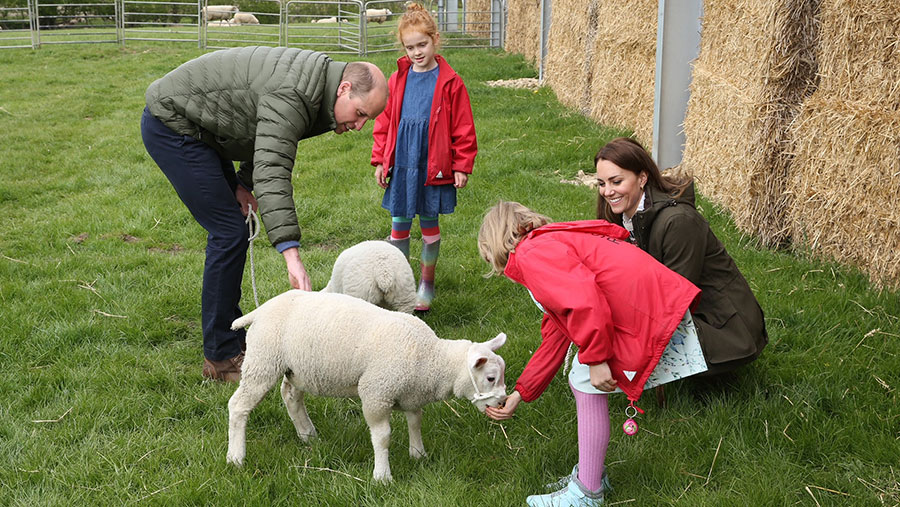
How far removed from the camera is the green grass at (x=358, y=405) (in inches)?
136

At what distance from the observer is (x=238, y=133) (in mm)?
4258

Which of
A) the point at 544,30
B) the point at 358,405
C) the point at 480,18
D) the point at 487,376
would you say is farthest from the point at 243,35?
the point at 487,376

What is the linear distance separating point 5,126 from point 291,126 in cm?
1052

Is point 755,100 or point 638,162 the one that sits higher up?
point 755,100

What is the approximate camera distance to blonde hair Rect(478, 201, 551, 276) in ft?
11.5

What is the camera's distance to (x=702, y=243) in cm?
375

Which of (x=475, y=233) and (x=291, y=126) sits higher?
(x=291, y=126)

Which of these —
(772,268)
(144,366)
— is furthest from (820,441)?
(144,366)

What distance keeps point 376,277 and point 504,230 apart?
5.01 feet

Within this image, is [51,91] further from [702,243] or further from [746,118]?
[702,243]

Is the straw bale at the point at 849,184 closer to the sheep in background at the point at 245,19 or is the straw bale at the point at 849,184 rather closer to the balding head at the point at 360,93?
the balding head at the point at 360,93

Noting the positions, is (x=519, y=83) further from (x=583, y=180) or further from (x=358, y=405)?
(x=358, y=405)

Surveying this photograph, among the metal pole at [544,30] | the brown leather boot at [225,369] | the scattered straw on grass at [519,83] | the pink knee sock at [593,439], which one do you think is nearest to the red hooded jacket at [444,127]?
the brown leather boot at [225,369]

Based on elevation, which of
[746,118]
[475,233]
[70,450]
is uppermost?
[746,118]
